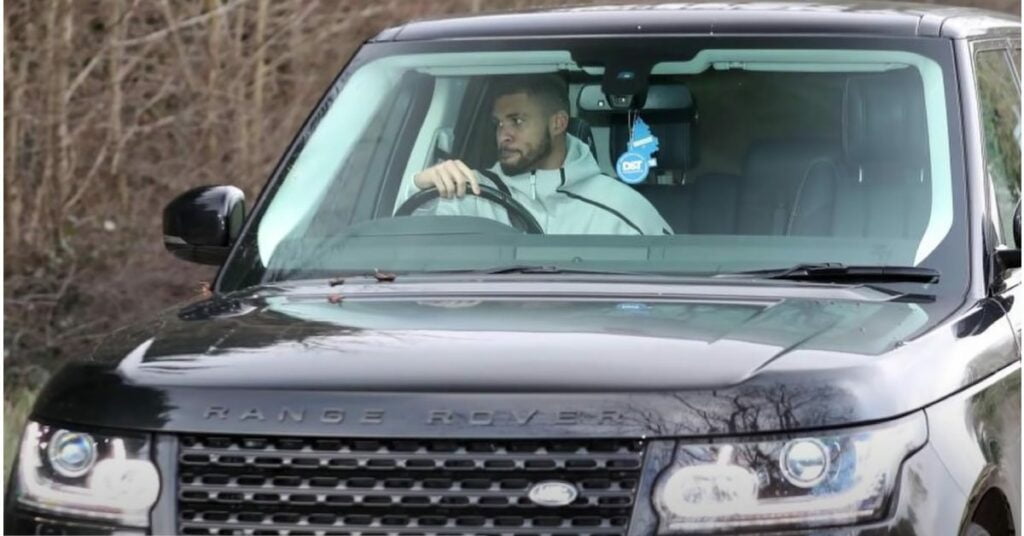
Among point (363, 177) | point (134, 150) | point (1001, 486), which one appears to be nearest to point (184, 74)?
point (134, 150)

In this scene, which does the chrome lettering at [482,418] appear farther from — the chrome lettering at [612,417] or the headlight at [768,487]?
the headlight at [768,487]

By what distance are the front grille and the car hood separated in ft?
0.13

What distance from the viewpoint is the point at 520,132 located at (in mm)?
6004

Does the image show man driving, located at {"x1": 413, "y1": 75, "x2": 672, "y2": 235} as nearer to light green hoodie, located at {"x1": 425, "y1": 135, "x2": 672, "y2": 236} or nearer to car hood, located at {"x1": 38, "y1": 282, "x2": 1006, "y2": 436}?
light green hoodie, located at {"x1": 425, "y1": 135, "x2": 672, "y2": 236}

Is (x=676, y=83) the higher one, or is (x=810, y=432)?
(x=676, y=83)

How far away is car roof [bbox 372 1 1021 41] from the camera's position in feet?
18.7

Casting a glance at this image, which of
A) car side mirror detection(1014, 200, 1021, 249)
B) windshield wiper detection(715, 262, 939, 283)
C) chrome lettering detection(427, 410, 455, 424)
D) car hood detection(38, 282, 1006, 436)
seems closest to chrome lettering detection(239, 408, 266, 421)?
car hood detection(38, 282, 1006, 436)

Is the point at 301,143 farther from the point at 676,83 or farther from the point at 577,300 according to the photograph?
the point at 577,300

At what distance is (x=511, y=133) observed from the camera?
6023mm

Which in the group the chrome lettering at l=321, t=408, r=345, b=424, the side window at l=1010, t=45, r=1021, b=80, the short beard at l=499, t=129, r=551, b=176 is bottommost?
the chrome lettering at l=321, t=408, r=345, b=424

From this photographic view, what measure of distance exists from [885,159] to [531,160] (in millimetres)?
931

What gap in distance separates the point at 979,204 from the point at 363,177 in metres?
1.61

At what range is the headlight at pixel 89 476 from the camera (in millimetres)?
4172

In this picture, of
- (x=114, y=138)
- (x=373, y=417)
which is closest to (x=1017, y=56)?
(x=373, y=417)
